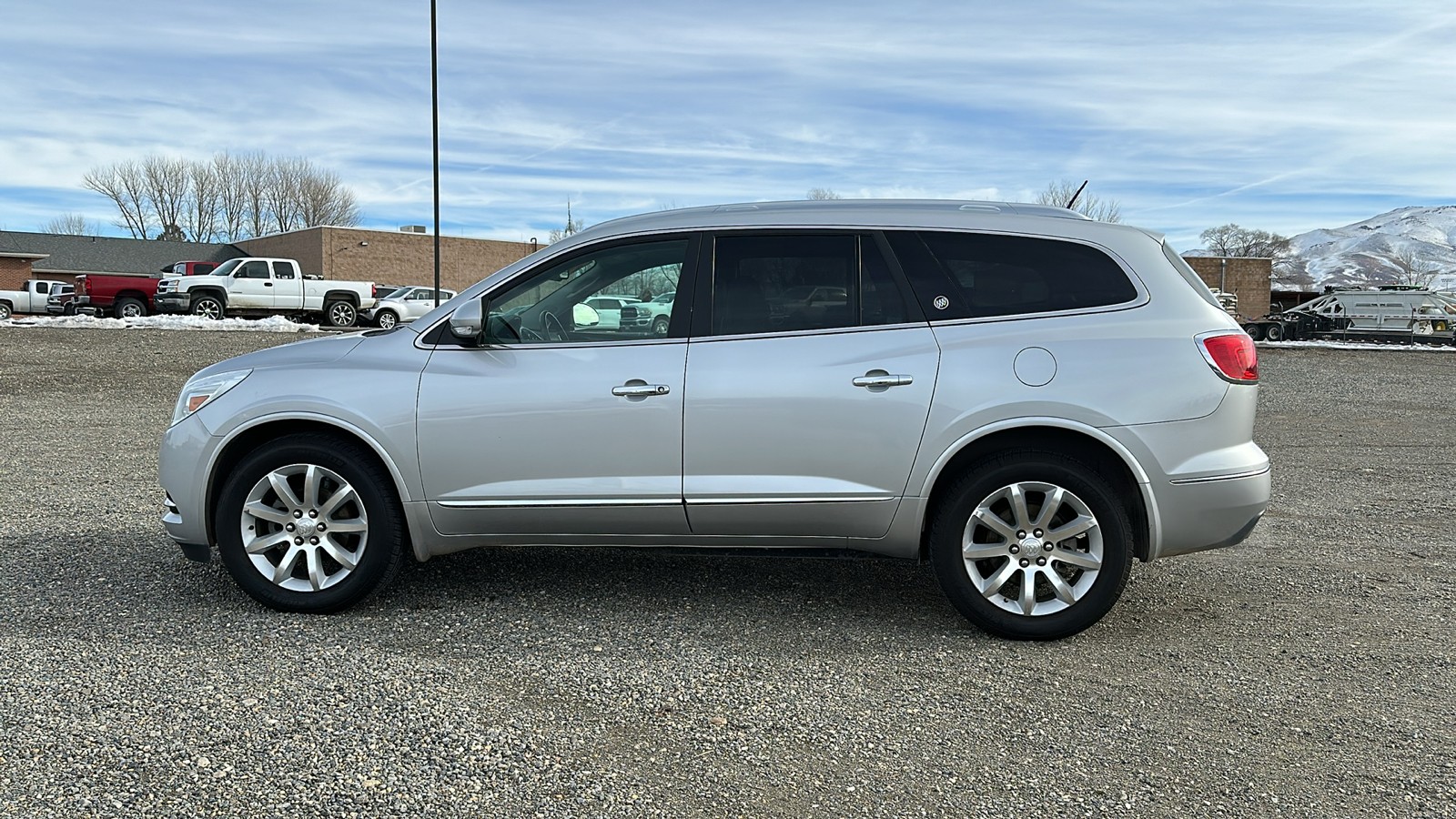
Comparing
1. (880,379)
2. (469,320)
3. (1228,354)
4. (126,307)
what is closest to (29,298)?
(126,307)

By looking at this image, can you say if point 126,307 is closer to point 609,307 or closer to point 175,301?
point 175,301

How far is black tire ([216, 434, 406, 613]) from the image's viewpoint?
4789 mm

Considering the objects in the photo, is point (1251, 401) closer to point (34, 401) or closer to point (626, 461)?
point (626, 461)

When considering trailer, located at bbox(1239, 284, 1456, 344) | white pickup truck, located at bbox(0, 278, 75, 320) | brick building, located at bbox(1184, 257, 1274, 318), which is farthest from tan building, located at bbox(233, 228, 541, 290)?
brick building, located at bbox(1184, 257, 1274, 318)

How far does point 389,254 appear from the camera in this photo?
5656 centimetres

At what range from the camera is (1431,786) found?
3.31 m

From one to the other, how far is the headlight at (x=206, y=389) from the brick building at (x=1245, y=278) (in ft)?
207

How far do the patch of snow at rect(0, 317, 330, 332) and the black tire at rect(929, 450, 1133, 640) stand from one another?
22309mm

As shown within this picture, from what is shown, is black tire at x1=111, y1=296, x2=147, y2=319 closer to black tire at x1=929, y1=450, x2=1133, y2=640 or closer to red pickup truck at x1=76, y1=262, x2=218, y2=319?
red pickup truck at x1=76, y1=262, x2=218, y2=319

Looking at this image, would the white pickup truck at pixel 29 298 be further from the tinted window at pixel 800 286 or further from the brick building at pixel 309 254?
the tinted window at pixel 800 286

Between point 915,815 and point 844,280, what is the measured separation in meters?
2.30

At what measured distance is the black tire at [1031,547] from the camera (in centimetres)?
450

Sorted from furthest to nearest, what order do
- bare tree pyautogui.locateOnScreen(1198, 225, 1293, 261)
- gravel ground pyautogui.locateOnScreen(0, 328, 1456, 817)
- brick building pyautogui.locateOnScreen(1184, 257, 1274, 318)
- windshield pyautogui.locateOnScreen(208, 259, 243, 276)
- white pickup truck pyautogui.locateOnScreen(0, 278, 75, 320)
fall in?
1. bare tree pyautogui.locateOnScreen(1198, 225, 1293, 261)
2. brick building pyautogui.locateOnScreen(1184, 257, 1274, 318)
3. white pickup truck pyautogui.locateOnScreen(0, 278, 75, 320)
4. windshield pyautogui.locateOnScreen(208, 259, 243, 276)
5. gravel ground pyautogui.locateOnScreen(0, 328, 1456, 817)

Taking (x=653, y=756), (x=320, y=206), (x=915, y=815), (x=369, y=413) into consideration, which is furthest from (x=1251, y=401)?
(x=320, y=206)
